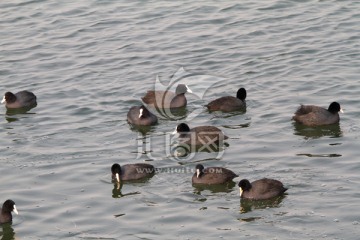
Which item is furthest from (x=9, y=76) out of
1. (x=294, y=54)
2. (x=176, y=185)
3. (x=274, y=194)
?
(x=274, y=194)

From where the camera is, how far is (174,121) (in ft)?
82.0

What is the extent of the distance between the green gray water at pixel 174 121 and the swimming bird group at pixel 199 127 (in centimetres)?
23

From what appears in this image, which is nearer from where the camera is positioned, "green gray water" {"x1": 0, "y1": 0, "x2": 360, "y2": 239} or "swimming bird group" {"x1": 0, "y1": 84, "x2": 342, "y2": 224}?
"green gray water" {"x1": 0, "y1": 0, "x2": 360, "y2": 239}

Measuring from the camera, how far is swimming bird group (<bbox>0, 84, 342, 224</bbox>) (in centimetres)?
1970

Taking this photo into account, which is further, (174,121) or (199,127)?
(174,121)

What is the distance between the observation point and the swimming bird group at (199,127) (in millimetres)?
19703

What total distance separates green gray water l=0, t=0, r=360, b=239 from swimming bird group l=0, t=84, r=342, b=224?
23 cm

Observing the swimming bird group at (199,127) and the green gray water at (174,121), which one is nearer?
the green gray water at (174,121)

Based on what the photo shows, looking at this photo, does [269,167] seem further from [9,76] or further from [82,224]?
[9,76]

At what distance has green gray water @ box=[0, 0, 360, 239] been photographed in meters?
19.2

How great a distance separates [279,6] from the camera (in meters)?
33.4

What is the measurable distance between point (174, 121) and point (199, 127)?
1.87m

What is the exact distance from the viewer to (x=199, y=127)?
23219 mm

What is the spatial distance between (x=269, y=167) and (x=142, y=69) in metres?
8.39
